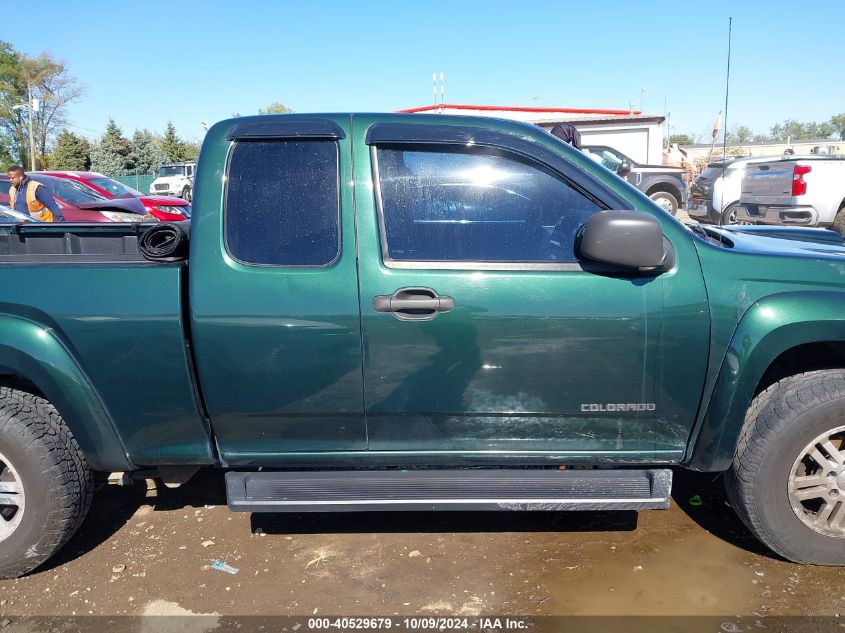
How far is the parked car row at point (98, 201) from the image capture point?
11.5m

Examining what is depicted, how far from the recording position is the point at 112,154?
47625mm

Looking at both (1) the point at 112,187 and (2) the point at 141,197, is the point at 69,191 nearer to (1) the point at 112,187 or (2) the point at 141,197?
(2) the point at 141,197

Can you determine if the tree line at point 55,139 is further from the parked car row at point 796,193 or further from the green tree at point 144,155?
the parked car row at point 796,193

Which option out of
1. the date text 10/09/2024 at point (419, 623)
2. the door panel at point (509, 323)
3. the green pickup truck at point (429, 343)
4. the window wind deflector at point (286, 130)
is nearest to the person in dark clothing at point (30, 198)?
the green pickup truck at point (429, 343)

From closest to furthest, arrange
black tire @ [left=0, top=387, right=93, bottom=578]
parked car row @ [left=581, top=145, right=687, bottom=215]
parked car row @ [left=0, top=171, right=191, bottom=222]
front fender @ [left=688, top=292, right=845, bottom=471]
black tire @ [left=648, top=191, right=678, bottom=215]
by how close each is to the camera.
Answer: front fender @ [left=688, top=292, right=845, bottom=471], black tire @ [left=0, top=387, right=93, bottom=578], parked car row @ [left=0, top=171, right=191, bottom=222], parked car row @ [left=581, top=145, right=687, bottom=215], black tire @ [left=648, top=191, right=678, bottom=215]

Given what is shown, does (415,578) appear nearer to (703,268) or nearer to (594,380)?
(594,380)

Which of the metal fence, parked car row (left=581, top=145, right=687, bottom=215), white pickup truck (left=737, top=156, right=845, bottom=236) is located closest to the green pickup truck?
white pickup truck (left=737, top=156, right=845, bottom=236)

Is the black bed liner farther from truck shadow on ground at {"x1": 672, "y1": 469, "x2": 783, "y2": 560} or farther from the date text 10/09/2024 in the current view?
truck shadow on ground at {"x1": 672, "y1": 469, "x2": 783, "y2": 560}

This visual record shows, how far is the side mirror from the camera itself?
2.58 metres

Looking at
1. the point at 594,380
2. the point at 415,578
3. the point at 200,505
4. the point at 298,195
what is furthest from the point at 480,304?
the point at 200,505

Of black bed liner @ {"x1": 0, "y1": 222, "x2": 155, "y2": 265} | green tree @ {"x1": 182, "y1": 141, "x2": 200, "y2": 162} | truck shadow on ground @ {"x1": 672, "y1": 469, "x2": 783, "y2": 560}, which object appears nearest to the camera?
truck shadow on ground @ {"x1": 672, "y1": 469, "x2": 783, "y2": 560}

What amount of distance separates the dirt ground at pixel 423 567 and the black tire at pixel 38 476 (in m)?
0.20

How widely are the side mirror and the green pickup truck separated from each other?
0.04ft

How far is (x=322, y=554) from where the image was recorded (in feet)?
10.8
